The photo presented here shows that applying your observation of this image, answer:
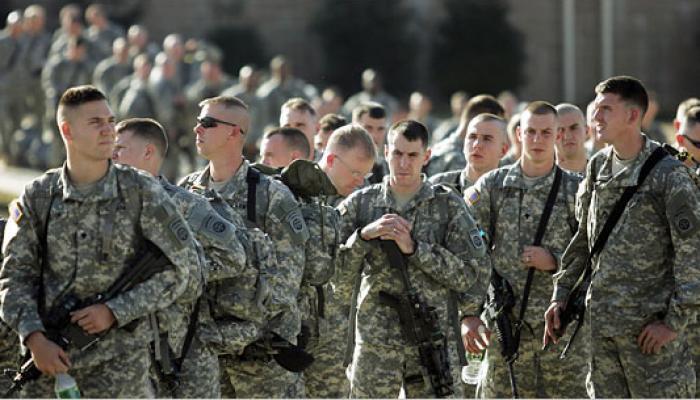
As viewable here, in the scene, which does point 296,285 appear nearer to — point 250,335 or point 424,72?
point 250,335

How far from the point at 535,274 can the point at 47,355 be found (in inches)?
140

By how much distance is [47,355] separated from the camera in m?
6.42

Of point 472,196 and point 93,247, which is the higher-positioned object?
point 93,247

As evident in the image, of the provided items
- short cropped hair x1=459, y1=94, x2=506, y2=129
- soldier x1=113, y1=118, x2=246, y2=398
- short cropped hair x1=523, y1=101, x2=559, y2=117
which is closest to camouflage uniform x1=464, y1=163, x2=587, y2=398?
short cropped hair x1=523, y1=101, x2=559, y2=117

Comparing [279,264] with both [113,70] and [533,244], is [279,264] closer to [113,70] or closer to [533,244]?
[533,244]

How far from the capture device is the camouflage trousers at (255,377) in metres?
8.20

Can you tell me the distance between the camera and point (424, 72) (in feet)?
153

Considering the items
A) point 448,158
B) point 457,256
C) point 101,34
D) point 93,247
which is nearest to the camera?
point 93,247

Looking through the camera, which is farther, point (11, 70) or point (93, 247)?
point (11, 70)

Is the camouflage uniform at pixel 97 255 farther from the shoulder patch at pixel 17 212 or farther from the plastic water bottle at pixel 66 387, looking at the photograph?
the plastic water bottle at pixel 66 387

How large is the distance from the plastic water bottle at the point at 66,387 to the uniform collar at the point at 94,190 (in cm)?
75

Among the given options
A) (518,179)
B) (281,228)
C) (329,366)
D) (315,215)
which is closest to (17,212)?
(281,228)

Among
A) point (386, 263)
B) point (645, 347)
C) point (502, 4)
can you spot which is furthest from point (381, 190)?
point (502, 4)

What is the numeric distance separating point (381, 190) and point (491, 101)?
11.9 ft
